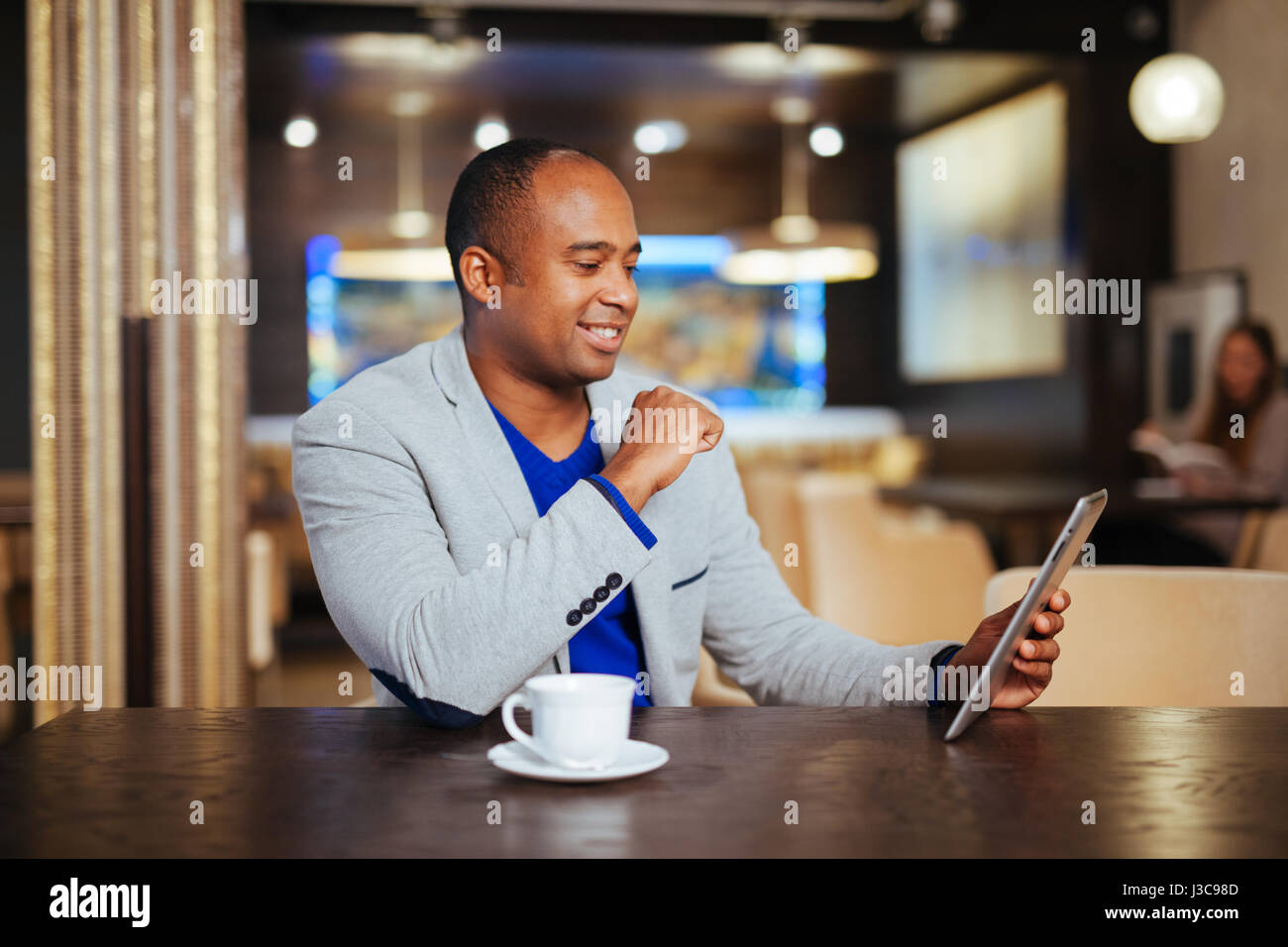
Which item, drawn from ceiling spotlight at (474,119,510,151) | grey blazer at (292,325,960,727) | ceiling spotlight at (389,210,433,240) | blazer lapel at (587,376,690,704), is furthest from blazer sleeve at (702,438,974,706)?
ceiling spotlight at (474,119,510,151)

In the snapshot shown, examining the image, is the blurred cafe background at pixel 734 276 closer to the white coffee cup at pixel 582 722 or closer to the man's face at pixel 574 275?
the man's face at pixel 574 275

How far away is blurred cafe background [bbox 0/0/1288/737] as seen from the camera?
259 centimetres

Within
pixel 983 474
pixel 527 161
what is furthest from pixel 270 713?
pixel 983 474

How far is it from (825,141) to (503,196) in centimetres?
706

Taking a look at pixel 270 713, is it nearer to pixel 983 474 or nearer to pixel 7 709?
pixel 7 709

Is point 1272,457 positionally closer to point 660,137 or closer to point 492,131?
point 660,137

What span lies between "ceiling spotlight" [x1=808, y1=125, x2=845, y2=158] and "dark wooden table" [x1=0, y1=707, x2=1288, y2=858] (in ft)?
24.2

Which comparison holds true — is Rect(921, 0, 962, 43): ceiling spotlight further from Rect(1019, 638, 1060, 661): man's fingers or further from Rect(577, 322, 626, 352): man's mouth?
Rect(1019, 638, 1060, 661): man's fingers

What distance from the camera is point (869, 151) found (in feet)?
27.8

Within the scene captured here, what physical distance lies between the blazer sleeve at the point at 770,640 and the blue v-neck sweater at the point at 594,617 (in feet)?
0.52

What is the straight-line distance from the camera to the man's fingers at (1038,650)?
49.1 inches

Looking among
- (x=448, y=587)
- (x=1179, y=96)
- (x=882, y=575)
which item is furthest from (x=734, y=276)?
(x=448, y=587)

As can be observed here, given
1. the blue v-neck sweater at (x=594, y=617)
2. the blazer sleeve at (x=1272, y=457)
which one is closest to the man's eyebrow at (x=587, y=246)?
the blue v-neck sweater at (x=594, y=617)

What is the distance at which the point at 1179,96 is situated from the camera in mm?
3631
